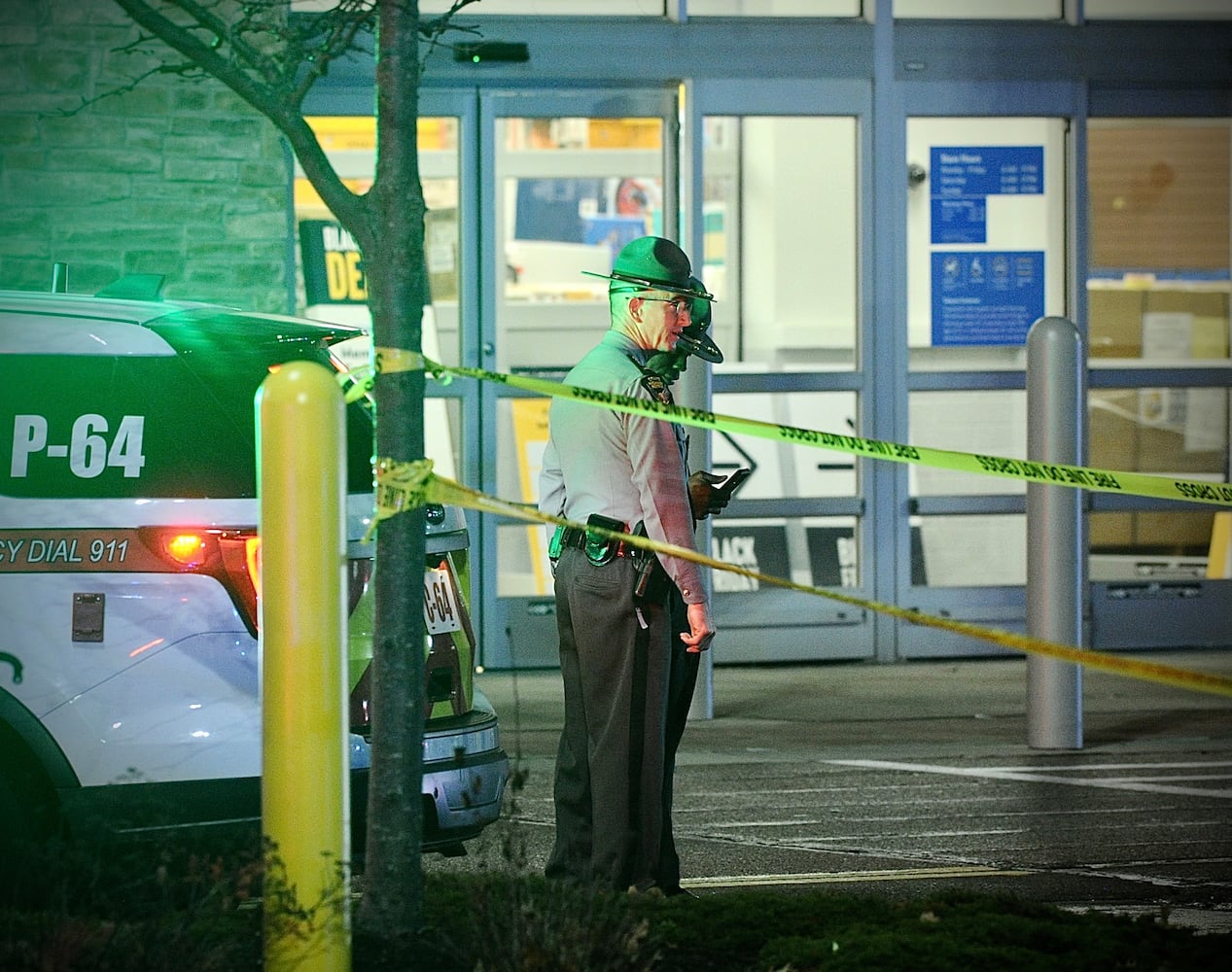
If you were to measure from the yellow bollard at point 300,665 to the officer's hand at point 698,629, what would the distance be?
1503mm

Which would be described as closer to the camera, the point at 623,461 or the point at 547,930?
the point at 547,930

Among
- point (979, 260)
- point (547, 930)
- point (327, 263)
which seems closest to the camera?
point (547, 930)

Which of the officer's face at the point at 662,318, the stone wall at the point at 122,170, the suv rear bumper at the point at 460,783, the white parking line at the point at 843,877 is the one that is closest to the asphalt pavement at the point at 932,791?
the white parking line at the point at 843,877

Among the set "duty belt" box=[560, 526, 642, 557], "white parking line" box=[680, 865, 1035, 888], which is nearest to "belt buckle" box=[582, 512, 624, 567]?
"duty belt" box=[560, 526, 642, 557]

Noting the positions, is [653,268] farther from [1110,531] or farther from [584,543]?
[1110,531]

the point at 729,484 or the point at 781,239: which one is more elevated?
the point at 781,239

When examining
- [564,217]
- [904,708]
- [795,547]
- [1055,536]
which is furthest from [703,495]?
[564,217]

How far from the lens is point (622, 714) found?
16.5ft

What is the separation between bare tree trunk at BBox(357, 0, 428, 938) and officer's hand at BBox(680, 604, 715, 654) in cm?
98

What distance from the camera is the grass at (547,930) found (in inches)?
149

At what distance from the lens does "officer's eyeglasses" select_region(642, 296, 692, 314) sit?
5234mm

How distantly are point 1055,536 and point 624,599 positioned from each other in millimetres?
3618

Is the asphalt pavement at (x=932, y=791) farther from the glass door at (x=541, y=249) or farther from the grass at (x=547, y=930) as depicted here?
the glass door at (x=541, y=249)

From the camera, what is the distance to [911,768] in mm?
7859
